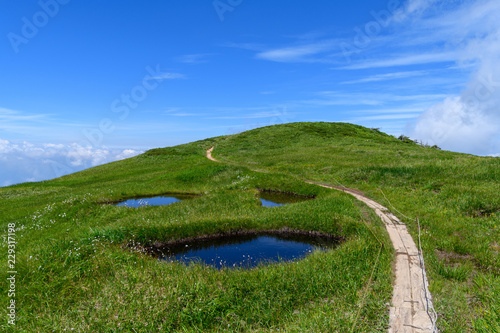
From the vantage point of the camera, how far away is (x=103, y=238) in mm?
13562

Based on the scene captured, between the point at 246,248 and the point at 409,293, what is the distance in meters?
8.80

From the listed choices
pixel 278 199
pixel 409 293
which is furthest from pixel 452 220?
pixel 278 199

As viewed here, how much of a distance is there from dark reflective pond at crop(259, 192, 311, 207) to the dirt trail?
12.4 meters

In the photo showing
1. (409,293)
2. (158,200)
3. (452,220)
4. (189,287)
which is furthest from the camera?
(158,200)

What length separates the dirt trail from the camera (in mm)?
6684

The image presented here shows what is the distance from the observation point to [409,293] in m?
8.09

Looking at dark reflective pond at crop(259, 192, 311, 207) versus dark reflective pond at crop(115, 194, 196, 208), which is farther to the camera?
dark reflective pond at crop(115, 194, 196, 208)

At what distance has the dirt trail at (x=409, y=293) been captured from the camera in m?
6.68

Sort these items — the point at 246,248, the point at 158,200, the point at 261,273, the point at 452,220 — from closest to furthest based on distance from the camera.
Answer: the point at 261,273 → the point at 452,220 → the point at 246,248 → the point at 158,200

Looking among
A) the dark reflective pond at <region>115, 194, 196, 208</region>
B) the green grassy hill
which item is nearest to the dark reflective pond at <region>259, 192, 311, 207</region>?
the green grassy hill

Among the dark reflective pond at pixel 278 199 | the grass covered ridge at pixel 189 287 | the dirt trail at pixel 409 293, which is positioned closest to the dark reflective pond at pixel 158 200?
the dark reflective pond at pixel 278 199

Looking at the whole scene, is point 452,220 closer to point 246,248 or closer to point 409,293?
point 409,293

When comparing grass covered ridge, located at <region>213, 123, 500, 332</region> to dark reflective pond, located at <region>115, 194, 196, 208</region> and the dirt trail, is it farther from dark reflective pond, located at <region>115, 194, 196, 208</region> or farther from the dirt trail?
dark reflective pond, located at <region>115, 194, 196, 208</region>

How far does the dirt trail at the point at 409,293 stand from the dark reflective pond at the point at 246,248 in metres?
3.83
